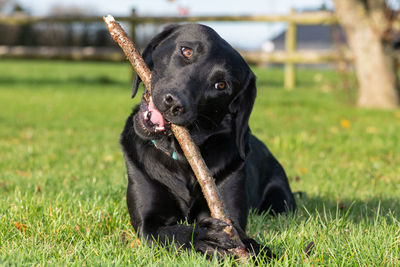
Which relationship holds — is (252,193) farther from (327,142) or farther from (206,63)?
(327,142)

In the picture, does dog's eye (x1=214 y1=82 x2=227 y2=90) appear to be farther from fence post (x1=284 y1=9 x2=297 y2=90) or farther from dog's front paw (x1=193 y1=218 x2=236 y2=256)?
fence post (x1=284 y1=9 x2=297 y2=90)

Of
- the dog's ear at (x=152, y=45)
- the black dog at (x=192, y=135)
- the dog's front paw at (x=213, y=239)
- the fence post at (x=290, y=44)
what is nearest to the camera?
the dog's front paw at (x=213, y=239)

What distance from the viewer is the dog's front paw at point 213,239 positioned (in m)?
2.50

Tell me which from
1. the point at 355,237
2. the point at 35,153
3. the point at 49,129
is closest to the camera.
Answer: the point at 355,237

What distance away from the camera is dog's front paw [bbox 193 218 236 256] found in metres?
2.50

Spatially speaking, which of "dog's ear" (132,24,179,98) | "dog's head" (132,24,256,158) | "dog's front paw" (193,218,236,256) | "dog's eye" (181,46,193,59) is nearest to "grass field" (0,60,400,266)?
"dog's front paw" (193,218,236,256)

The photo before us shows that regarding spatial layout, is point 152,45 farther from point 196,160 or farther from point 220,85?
point 196,160

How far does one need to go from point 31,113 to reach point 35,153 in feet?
12.8

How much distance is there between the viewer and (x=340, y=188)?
466cm

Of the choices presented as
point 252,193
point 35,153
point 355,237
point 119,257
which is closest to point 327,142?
point 252,193

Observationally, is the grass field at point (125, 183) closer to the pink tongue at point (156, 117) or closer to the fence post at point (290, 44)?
the pink tongue at point (156, 117)

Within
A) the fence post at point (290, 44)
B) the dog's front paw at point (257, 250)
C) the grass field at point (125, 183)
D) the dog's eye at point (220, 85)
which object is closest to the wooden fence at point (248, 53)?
the fence post at point (290, 44)

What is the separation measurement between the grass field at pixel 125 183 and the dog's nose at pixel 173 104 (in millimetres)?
730

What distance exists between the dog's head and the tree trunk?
25.3 feet
